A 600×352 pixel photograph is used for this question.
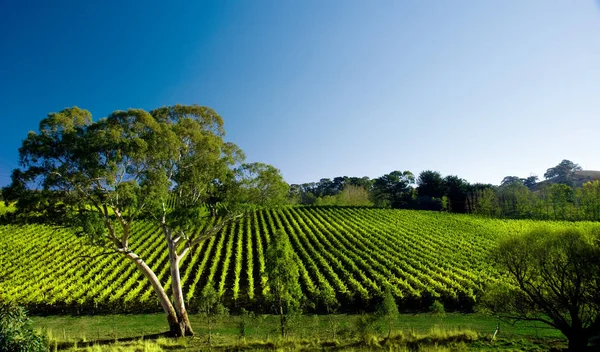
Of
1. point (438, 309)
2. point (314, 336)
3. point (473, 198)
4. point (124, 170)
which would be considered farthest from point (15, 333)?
point (473, 198)

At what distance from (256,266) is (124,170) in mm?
20758

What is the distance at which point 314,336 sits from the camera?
1688 cm

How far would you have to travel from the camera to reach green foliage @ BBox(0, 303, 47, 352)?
9.51 metres

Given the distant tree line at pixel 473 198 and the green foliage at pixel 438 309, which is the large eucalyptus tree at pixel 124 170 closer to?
the green foliage at pixel 438 309

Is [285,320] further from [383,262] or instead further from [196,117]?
[383,262]

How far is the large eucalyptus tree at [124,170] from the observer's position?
49.9 feet

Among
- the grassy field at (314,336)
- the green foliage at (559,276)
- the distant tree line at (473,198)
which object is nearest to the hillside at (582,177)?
the distant tree line at (473,198)

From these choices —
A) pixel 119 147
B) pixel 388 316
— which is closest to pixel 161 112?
pixel 119 147

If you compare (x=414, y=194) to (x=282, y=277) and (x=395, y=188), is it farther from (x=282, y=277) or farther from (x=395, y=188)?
(x=282, y=277)

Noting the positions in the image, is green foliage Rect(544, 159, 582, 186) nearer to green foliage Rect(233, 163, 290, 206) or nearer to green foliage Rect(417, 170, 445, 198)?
green foliage Rect(417, 170, 445, 198)

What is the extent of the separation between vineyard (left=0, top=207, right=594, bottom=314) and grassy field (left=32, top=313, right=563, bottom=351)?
3.71 metres

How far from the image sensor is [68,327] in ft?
68.6

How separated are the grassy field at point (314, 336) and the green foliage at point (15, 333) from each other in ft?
14.2

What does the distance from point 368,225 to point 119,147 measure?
132ft
